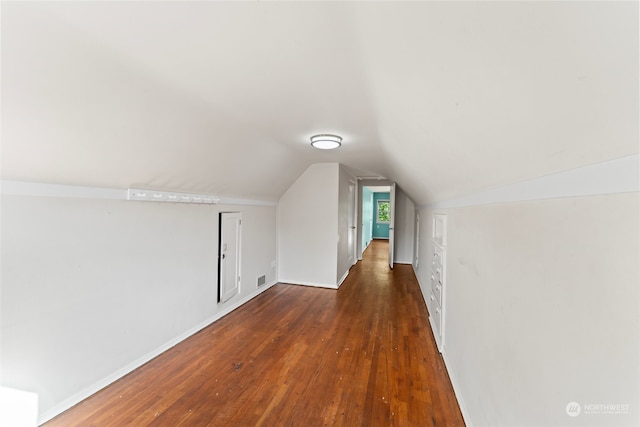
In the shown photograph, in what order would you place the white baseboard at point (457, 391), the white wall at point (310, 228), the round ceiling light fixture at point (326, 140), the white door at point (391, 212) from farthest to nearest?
the white door at point (391, 212) → the white wall at point (310, 228) → the round ceiling light fixture at point (326, 140) → the white baseboard at point (457, 391)

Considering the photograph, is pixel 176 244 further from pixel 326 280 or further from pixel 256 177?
pixel 326 280

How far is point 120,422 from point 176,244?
1.48 metres

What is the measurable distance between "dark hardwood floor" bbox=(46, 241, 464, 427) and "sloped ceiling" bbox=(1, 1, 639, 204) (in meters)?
1.61

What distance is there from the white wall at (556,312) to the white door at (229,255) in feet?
9.53

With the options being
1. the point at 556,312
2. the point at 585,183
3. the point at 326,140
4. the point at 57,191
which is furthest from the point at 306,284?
the point at 585,183

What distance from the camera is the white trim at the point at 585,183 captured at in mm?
605

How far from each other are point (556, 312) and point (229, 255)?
344 centimetres

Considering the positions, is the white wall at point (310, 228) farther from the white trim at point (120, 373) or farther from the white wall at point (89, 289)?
the white wall at point (89, 289)

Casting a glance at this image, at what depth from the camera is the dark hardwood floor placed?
1.82 m

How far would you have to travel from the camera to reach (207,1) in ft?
3.28

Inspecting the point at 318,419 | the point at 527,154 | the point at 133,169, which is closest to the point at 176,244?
the point at 133,169

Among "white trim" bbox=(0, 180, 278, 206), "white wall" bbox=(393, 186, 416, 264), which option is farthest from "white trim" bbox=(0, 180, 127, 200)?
"white wall" bbox=(393, 186, 416, 264)

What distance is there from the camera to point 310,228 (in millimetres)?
4848

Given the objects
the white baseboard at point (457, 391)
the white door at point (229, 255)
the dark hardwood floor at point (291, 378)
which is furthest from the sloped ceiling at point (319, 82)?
the dark hardwood floor at point (291, 378)
